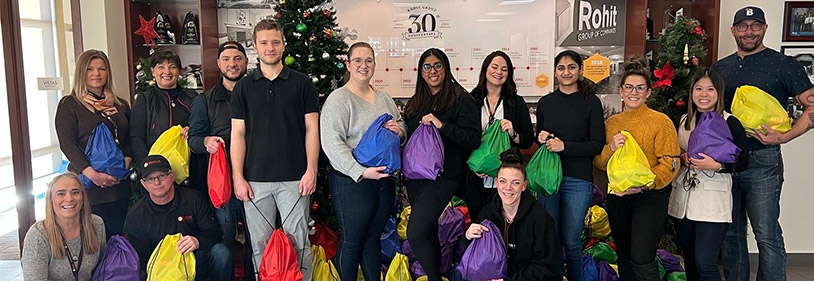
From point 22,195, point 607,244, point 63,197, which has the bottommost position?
point 607,244

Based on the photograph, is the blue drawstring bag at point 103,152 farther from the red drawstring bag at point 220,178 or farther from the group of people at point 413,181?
the red drawstring bag at point 220,178

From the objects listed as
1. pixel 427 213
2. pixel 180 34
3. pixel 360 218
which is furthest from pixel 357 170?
pixel 180 34

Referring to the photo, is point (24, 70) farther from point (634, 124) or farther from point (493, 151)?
point (634, 124)

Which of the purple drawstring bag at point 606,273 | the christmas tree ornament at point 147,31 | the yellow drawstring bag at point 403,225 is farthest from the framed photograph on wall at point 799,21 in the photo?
the christmas tree ornament at point 147,31

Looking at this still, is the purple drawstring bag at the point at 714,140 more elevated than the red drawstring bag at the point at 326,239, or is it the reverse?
the purple drawstring bag at the point at 714,140

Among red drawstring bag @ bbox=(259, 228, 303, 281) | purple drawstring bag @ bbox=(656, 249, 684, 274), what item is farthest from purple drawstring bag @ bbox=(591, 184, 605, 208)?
red drawstring bag @ bbox=(259, 228, 303, 281)

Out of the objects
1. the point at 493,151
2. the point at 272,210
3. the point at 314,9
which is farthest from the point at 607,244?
the point at 314,9

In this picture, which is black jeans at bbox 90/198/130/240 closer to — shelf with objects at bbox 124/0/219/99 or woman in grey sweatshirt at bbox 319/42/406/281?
woman in grey sweatshirt at bbox 319/42/406/281

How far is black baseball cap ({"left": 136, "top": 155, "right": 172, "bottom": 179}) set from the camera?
2887 mm

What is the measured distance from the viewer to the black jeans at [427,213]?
287 centimetres

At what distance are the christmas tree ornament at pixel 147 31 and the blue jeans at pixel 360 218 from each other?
9.29ft

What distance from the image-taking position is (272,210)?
285 cm

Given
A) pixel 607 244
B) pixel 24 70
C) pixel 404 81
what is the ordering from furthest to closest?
pixel 404 81 → pixel 24 70 → pixel 607 244

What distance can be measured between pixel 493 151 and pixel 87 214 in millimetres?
2071
